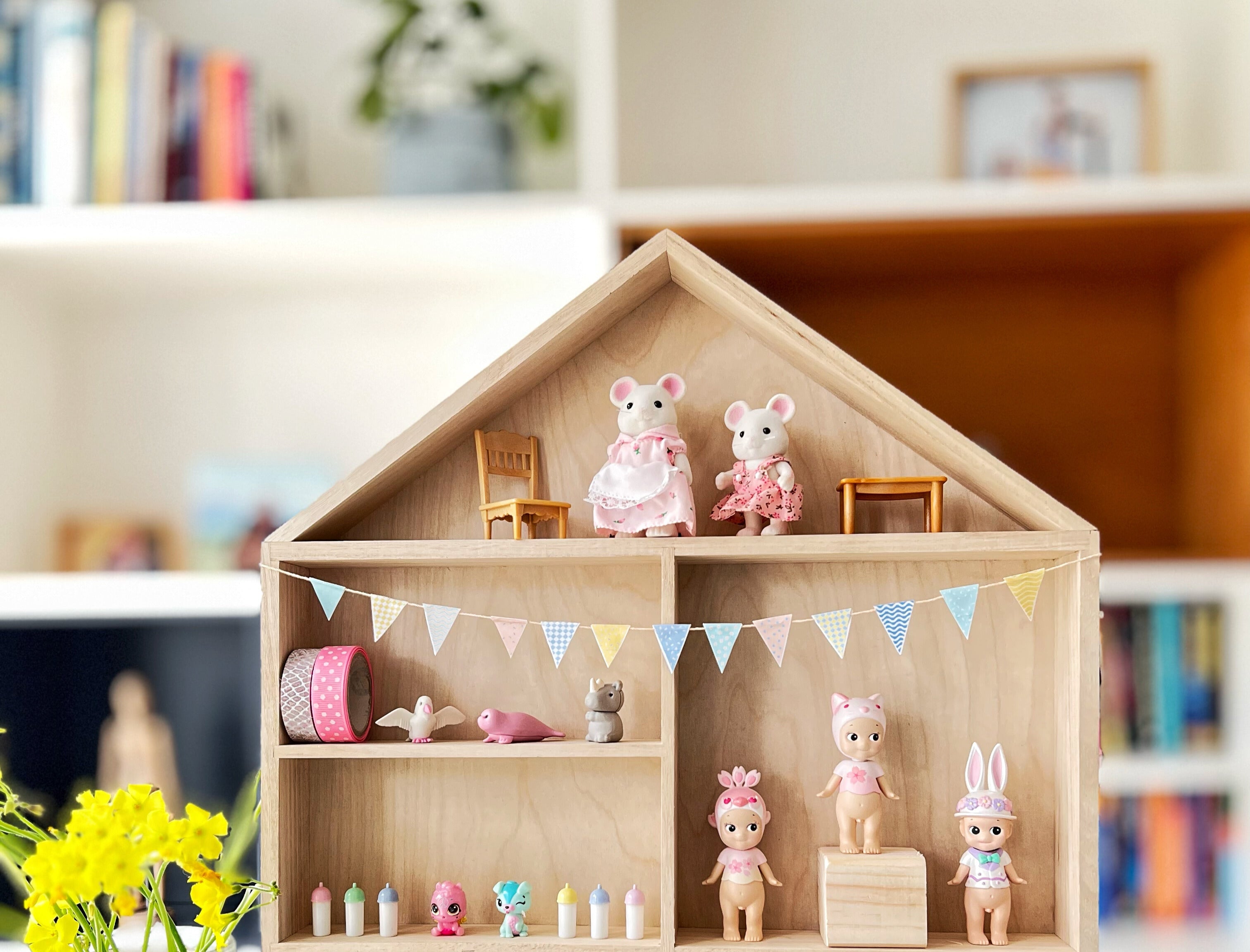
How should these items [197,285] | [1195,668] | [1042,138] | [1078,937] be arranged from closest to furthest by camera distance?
[1078,937] < [1195,668] < [1042,138] < [197,285]

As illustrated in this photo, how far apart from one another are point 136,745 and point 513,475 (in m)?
0.88

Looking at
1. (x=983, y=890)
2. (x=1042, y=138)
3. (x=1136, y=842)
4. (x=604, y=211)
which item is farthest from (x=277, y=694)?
(x=1042, y=138)

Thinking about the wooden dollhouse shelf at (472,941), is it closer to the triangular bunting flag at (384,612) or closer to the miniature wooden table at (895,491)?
the triangular bunting flag at (384,612)

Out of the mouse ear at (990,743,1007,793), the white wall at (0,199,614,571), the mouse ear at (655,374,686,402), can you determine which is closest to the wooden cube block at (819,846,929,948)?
the mouse ear at (990,743,1007,793)

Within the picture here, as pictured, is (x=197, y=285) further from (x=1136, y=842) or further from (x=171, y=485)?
(x=1136, y=842)

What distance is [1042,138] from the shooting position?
4.99ft

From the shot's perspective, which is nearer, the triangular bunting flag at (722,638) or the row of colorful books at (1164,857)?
the triangular bunting flag at (722,638)

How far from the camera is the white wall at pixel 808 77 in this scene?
1592 mm

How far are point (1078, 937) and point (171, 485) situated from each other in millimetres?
1391

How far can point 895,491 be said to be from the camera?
117cm

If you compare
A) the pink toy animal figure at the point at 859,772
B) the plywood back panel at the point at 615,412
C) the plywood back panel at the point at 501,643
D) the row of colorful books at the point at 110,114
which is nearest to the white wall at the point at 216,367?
the row of colorful books at the point at 110,114

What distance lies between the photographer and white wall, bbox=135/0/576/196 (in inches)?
65.2

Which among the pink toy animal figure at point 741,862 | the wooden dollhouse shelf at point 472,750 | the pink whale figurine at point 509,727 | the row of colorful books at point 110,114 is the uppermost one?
the row of colorful books at point 110,114

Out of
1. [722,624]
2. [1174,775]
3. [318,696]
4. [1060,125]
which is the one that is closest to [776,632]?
[722,624]
